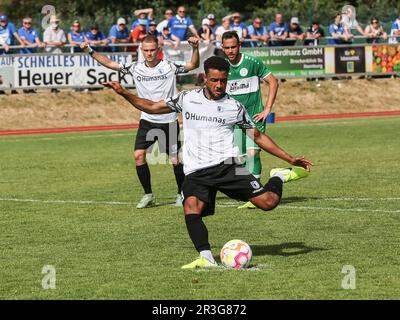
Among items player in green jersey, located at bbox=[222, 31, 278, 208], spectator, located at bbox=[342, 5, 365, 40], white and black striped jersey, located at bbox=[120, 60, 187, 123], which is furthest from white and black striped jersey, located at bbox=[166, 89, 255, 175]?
spectator, located at bbox=[342, 5, 365, 40]

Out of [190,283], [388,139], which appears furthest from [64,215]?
[388,139]

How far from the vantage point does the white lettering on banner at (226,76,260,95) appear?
14359 millimetres

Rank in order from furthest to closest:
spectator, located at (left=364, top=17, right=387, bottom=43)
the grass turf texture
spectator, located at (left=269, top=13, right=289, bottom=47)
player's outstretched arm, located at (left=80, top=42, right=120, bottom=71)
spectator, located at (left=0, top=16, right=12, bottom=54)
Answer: spectator, located at (left=364, top=17, right=387, bottom=43) → spectator, located at (left=269, top=13, right=289, bottom=47) → spectator, located at (left=0, top=16, right=12, bottom=54) → player's outstretched arm, located at (left=80, top=42, right=120, bottom=71) → the grass turf texture

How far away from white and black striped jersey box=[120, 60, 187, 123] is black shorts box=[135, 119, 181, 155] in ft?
0.28

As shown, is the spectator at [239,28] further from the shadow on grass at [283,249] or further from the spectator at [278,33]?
the shadow on grass at [283,249]

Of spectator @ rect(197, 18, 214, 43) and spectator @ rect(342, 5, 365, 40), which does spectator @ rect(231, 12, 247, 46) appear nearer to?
spectator @ rect(197, 18, 214, 43)

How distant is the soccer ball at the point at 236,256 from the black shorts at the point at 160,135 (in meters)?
5.08

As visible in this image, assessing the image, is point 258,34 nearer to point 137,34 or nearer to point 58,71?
→ point 137,34

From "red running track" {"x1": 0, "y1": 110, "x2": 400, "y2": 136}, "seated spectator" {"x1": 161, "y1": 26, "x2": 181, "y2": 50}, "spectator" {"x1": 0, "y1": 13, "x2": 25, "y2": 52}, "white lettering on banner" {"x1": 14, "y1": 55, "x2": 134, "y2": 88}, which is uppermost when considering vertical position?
"spectator" {"x1": 0, "y1": 13, "x2": 25, "y2": 52}

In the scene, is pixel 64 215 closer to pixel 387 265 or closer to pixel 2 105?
pixel 387 265

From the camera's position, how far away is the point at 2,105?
31.0m

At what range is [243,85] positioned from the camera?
14391 mm

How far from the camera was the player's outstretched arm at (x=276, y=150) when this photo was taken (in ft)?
34.9

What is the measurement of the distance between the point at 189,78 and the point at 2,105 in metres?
6.20
